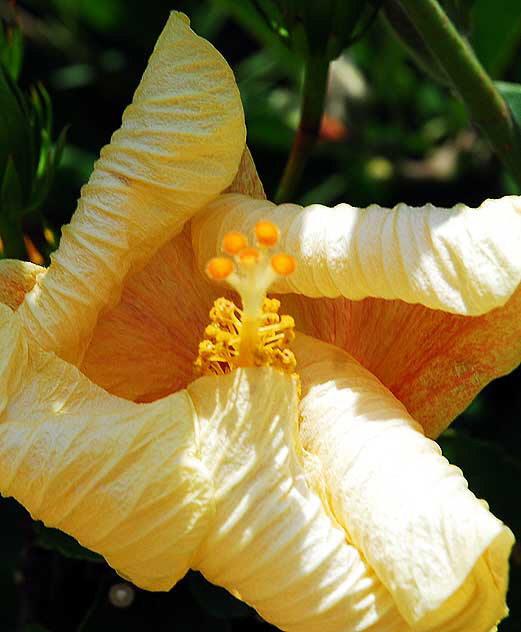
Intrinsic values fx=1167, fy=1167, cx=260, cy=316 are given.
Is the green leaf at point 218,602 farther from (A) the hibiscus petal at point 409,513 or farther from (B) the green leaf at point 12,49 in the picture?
(B) the green leaf at point 12,49

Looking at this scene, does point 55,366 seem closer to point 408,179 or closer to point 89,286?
point 89,286

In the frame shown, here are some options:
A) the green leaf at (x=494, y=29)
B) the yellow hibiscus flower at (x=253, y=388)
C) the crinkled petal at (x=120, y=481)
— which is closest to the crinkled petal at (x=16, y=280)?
the yellow hibiscus flower at (x=253, y=388)

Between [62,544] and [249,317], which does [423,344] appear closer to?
[249,317]

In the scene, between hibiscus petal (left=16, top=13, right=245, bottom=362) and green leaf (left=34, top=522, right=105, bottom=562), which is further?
green leaf (left=34, top=522, right=105, bottom=562)

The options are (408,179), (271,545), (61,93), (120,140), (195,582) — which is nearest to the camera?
(271,545)

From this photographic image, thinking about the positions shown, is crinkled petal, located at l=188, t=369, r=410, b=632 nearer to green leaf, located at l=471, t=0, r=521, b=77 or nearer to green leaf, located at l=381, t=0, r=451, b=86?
green leaf, located at l=381, t=0, r=451, b=86

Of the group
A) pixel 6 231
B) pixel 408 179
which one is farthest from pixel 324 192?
pixel 6 231

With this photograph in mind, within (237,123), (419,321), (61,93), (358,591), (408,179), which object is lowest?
(61,93)

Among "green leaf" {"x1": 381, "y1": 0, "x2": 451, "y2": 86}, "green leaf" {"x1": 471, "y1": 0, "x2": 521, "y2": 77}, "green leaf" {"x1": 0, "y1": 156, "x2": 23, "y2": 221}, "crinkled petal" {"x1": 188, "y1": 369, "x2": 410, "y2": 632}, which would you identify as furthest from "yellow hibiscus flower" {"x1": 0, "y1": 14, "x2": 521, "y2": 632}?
"green leaf" {"x1": 471, "y1": 0, "x2": 521, "y2": 77}
